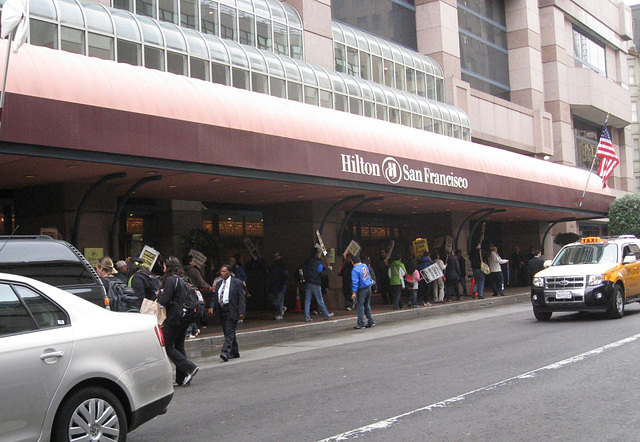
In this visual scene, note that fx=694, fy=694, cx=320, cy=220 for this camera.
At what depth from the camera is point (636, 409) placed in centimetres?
672

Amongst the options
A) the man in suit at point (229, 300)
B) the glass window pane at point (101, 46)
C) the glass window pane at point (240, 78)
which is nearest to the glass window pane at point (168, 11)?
the glass window pane at point (240, 78)

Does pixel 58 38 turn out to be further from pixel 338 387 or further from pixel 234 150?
pixel 338 387

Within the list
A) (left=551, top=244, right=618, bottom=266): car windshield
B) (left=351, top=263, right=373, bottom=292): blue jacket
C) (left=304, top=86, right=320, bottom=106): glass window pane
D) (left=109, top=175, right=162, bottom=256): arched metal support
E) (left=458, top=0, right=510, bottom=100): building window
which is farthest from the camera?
(left=458, top=0, right=510, bottom=100): building window

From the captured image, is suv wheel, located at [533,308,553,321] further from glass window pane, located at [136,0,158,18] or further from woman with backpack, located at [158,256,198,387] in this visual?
glass window pane, located at [136,0,158,18]

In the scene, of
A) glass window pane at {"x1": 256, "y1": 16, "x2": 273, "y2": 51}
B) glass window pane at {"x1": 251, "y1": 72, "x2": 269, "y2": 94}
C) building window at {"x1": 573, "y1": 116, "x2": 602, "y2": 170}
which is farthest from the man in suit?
building window at {"x1": 573, "y1": 116, "x2": 602, "y2": 170}

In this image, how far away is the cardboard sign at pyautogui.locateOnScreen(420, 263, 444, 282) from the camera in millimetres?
22406

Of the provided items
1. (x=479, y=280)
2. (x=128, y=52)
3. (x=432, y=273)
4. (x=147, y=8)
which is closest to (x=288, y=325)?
(x=432, y=273)

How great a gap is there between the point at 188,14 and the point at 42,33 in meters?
5.91

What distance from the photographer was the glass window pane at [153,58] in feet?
60.2

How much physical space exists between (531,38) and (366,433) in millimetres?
36166

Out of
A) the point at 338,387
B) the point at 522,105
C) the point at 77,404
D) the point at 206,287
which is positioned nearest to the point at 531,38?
the point at 522,105

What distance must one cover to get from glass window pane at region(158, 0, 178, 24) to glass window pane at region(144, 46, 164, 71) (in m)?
2.21

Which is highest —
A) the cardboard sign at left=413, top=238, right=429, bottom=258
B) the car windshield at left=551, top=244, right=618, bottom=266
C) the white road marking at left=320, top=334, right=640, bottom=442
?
the cardboard sign at left=413, top=238, right=429, bottom=258

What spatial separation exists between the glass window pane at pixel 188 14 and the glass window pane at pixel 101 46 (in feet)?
12.6
